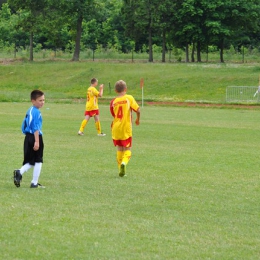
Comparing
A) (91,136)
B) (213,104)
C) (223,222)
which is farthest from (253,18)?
(223,222)

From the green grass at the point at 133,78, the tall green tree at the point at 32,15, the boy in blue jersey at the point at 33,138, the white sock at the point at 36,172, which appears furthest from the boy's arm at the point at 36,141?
the tall green tree at the point at 32,15

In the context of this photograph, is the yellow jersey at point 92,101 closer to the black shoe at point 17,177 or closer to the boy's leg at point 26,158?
the boy's leg at point 26,158

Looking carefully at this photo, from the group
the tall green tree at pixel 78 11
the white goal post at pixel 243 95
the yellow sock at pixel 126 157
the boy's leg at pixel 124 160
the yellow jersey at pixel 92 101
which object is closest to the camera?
the boy's leg at pixel 124 160

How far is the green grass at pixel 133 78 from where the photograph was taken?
52.2 m

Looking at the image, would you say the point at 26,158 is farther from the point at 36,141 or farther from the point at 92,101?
the point at 92,101

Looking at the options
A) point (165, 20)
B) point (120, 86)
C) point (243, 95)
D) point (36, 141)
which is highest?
point (165, 20)

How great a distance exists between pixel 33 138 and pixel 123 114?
2.52 metres

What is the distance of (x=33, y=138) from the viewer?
1121 cm

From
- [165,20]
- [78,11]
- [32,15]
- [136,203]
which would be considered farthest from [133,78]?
[136,203]

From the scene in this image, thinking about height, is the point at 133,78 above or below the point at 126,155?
below

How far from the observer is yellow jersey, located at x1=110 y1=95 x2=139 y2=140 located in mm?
13172

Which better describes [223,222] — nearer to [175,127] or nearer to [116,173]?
[116,173]

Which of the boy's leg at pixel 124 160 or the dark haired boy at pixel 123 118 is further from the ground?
the dark haired boy at pixel 123 118

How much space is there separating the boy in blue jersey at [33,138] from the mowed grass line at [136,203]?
0.98ft
